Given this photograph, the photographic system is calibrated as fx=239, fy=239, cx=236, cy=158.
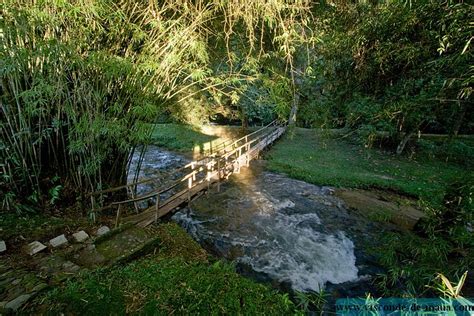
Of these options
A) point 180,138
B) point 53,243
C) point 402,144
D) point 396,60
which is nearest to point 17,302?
point 53,243

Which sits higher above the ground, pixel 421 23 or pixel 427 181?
pixel 421 23

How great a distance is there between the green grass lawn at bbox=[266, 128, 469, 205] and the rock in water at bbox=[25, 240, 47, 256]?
5632 mm

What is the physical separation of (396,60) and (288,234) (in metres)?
3.73

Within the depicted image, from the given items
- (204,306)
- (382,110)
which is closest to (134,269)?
(204,306)

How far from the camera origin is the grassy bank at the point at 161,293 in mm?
2066

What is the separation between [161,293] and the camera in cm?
225

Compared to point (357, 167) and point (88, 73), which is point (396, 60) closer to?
point (88, 73)

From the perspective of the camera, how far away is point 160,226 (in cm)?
386

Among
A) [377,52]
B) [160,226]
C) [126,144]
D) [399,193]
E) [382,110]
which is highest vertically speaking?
[377,52]

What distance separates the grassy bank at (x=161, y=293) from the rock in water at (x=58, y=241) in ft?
2.93

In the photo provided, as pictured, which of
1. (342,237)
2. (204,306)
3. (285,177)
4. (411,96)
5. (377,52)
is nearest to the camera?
(204,306)

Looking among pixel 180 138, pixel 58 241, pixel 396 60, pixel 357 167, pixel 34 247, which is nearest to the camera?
pixel 396 60

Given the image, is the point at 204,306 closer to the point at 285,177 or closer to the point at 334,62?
the point at 334,62

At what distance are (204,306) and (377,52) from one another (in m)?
3.07
